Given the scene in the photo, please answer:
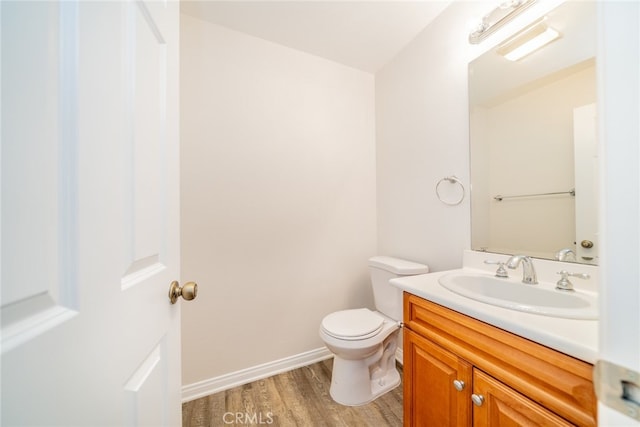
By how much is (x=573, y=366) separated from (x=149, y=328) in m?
1.00

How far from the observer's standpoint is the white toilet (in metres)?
1.36

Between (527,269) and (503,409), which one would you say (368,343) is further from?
(527,269)

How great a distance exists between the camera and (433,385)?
36.4 inches

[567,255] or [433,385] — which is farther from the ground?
[567,255]

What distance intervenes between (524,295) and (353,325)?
0.86 meters

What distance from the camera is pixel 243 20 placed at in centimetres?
153

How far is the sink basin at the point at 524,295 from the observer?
27.7 inches

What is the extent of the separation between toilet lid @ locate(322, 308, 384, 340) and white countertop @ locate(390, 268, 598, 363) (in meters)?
0.61

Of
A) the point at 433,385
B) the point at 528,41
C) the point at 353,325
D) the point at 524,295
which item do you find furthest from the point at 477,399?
the point at 528,41

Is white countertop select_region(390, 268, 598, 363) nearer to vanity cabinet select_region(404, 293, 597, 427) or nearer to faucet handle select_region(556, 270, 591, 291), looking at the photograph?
vanity cabinet select_region(404, 293, 597, 427)

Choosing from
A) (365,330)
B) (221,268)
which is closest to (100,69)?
(221,268)

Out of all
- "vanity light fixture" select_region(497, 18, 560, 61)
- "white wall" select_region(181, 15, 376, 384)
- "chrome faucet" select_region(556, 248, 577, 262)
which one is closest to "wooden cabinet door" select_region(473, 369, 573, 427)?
"chrome faucet" select_region(556, 248, 577, 262)

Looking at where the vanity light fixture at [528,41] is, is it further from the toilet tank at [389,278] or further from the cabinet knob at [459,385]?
the cabinet knob at [459,385]

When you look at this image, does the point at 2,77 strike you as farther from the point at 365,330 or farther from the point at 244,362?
the point at 244,362
